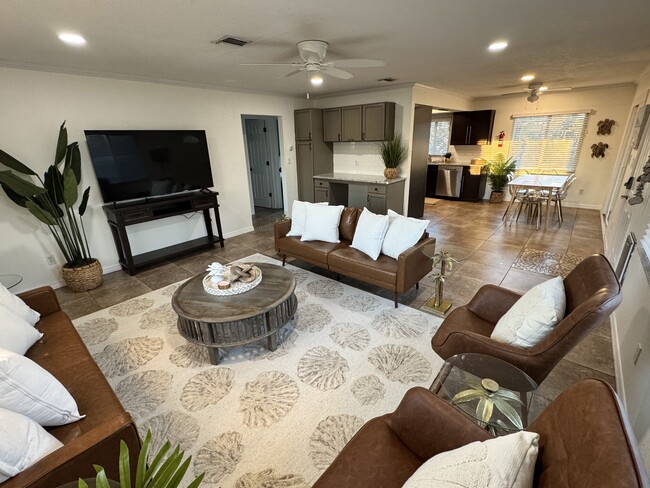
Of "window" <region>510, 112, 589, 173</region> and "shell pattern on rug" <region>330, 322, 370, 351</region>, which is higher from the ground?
"window" <region>510, 112, 589, 173</region>

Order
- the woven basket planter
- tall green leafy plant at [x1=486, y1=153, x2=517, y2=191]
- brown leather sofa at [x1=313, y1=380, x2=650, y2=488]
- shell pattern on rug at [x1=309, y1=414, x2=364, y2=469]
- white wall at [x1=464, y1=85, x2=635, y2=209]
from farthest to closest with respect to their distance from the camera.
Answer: tall green leafy plant at [x1=486, y1=153, x2=517, y2=191] < white wall at [x1=464, y1=85, x2=635, y2=209] < the woven basket planter < shell pattern on rug at [x1=309, y1=414, x2=364, y2=469] < brown leather sofa at [x1=313, y1=380, x2=650, y2=488]

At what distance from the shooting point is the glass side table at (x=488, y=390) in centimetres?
127

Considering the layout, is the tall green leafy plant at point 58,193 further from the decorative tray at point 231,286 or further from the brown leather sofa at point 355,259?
the brown leather sofa at point 355,259

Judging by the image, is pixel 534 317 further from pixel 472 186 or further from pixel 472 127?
pixel 472 127

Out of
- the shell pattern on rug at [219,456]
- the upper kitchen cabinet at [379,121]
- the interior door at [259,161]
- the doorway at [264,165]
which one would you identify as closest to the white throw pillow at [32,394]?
the shell pattern on rug at [219,456]

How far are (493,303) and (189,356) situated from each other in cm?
239

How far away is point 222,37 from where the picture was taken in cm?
245

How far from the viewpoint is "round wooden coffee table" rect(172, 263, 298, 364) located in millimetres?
2221

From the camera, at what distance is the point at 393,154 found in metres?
5.23

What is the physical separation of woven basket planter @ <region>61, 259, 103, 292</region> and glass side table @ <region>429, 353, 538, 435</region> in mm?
3900

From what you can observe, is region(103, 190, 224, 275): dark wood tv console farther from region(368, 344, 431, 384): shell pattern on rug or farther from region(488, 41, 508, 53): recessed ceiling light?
region(488, 41, 508, 53): recessed ceiling light

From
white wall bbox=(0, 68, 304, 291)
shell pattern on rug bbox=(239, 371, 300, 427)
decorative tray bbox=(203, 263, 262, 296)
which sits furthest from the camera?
white wall bbox=(0, 68, 304, 291)

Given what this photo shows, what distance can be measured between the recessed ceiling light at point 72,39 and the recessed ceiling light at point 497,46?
141 inches

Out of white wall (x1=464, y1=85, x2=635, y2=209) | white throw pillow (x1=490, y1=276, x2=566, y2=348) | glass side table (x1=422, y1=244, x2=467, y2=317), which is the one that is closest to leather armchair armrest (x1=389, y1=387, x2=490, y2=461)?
white throw pillow (x1=490, y1=276, x2=566, y2=348)
